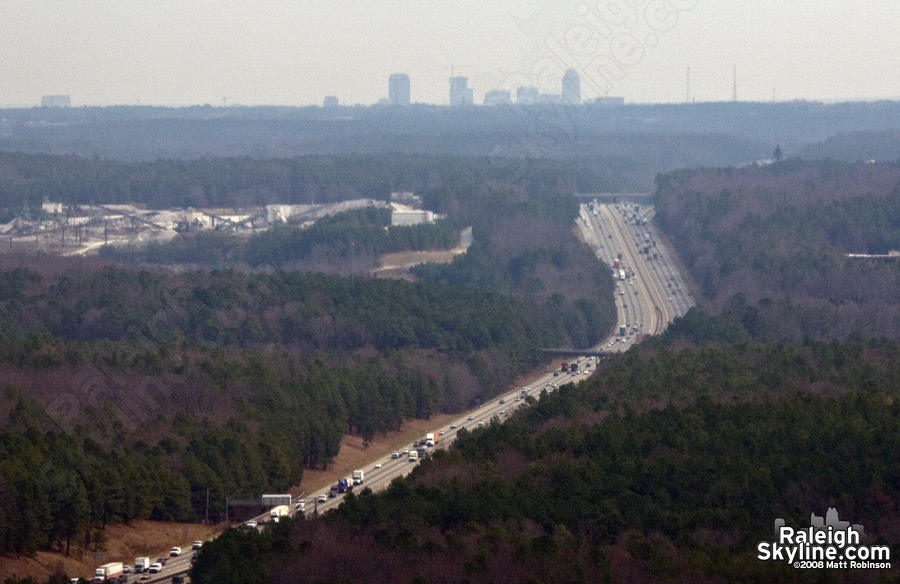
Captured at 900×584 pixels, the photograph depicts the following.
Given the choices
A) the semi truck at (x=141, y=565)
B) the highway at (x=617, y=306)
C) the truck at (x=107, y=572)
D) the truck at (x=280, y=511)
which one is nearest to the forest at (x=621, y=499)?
the truck at (x=107, y=572)

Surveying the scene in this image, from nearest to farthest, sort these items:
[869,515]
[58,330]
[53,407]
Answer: [869,515] → [53,407] → [58,330]

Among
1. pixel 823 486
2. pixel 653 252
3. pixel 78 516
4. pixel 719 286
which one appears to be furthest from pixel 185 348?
pixel 653 252

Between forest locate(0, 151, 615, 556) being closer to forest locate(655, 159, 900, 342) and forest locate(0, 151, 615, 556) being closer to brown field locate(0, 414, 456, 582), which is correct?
brown field locate(0, 414, 456, 582)

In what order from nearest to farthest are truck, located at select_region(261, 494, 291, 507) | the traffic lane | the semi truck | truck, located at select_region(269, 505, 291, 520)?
the semi truck → truck, located at select_region(269, 505, 291, 520) → truck, located at select_region(261, 494, 291, 507) → the traffic lane

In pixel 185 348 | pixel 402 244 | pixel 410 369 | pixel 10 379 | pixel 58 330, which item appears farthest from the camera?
pixel 402 244

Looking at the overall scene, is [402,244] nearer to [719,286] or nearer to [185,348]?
[719,286]

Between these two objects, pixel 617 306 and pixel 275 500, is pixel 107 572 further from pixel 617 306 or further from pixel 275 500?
pixel 617 306

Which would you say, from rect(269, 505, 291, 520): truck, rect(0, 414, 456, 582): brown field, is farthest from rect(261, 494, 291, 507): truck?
rect(0, 414, 456, 582): brown field
